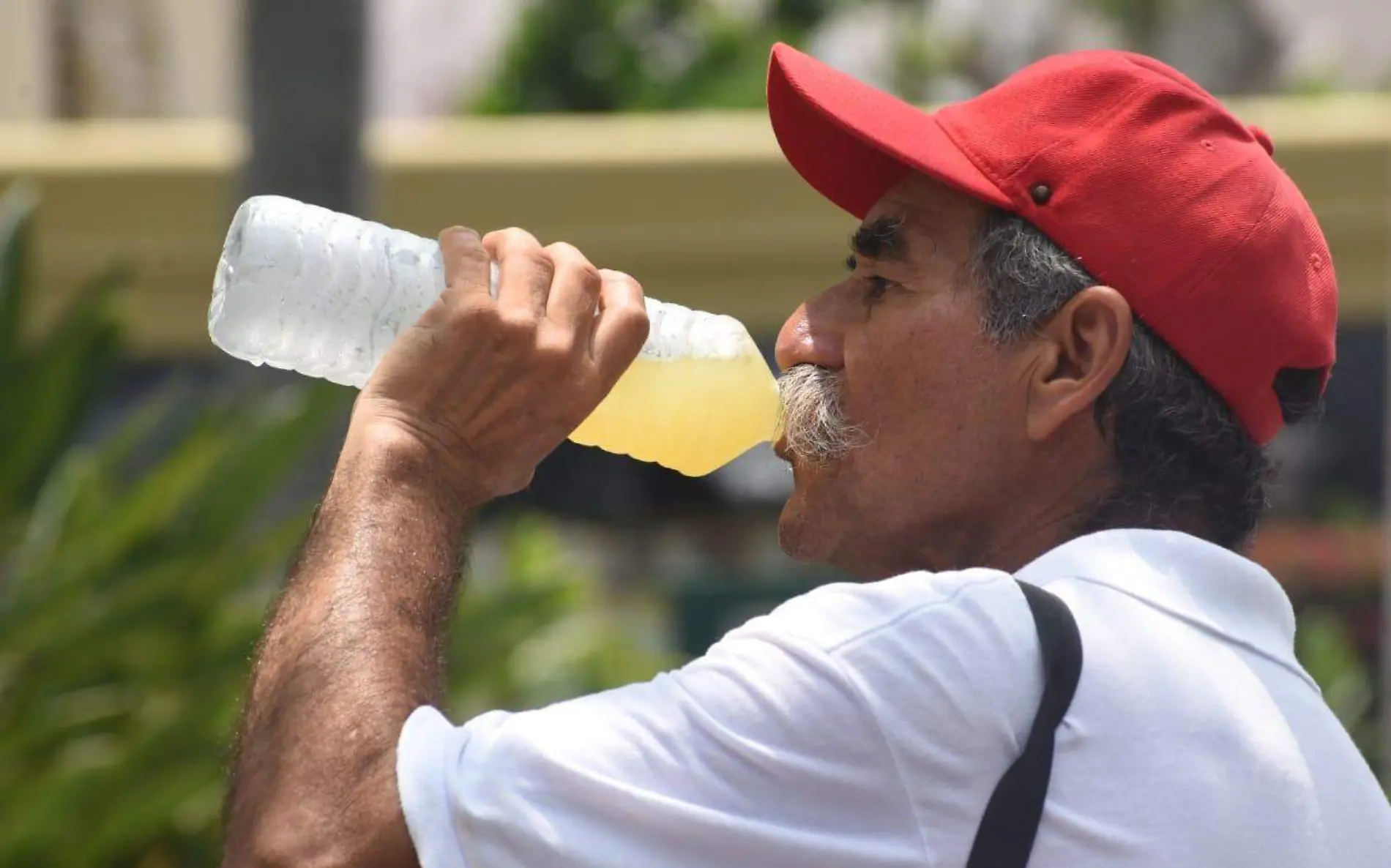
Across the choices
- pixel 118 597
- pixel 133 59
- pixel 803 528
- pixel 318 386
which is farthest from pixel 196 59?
pixel 803 528

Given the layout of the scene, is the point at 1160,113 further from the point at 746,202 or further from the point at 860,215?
the point at 746,202

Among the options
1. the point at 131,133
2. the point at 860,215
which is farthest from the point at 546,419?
the point at 131,133

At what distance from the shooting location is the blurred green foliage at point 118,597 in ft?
15.0

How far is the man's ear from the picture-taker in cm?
177

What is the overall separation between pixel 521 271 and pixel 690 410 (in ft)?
1.42

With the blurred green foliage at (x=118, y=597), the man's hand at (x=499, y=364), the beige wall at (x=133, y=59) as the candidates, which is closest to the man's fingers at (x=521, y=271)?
the man's hand at (x=499, y=364)

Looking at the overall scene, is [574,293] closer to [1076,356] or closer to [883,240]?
[883,240]

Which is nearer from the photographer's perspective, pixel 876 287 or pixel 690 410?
pixel 876 287

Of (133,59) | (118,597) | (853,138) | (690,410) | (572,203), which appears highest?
(853,138)

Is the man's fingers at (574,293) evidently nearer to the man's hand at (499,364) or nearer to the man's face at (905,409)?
the man's hand at (499,364)

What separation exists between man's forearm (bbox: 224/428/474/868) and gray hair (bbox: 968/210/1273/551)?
21.4 inches

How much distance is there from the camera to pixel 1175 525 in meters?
1.79

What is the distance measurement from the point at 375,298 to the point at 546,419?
40 cm

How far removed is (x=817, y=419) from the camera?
1891mm
